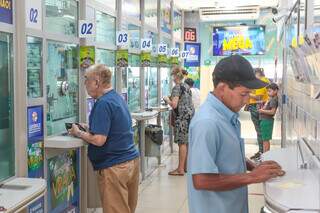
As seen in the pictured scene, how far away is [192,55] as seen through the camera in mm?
10758

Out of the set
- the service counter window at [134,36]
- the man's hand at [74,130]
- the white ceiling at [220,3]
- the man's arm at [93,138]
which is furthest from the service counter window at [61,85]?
the white ceiling at [220,3]

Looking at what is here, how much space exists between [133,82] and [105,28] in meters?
1.33

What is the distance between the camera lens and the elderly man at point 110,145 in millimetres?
A: 3324

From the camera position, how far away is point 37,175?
11.6 ft

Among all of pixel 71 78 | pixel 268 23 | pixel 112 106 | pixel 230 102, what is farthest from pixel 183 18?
pixel 230 102

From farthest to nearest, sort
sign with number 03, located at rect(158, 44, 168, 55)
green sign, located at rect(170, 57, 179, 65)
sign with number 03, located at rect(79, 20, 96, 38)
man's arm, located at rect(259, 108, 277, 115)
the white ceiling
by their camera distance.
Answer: the white ceiling
green sign, located at rect(170, 57, 179, 65)
sign with number 03, located at rect(158, 44, 168, 55)
man's arm, located at rect(259, 108, 277, 115)
sign with number 03, located at rect(79, 20, 96, 38)

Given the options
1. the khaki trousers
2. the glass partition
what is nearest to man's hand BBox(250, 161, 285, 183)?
the khaki trousers

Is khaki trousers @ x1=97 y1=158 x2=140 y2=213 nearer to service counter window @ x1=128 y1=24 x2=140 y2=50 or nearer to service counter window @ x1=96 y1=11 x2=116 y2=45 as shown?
service counter window @ x1=96 y1=11 x2=116 y2=45

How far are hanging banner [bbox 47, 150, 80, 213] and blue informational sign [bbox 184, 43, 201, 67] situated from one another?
6.73 meters

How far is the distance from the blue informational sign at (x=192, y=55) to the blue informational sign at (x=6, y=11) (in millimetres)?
7756

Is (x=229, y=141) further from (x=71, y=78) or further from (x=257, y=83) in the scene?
(x=71, y=78)

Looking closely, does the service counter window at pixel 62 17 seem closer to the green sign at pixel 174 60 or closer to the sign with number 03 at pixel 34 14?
the sign with number 03 at pixel 34 14

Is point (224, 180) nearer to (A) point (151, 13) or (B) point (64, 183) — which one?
(B) point (64, 183)

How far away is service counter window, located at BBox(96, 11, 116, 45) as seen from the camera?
5.02 metres
